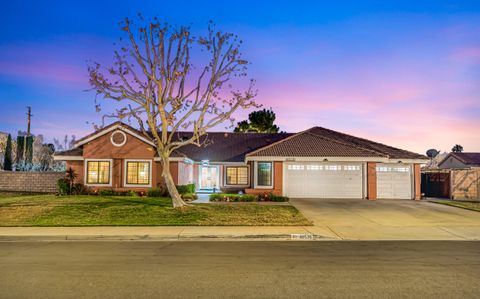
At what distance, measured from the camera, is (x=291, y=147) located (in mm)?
28484

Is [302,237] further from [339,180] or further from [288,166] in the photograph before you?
[339,180]

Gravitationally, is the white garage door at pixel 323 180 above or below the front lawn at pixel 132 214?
above

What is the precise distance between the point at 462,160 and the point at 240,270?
1952 inches

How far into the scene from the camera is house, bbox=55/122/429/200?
2705cm

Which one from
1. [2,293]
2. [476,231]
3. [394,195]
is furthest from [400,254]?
[394,195]

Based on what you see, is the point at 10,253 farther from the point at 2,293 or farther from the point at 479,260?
the point at 479,260

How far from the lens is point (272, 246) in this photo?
38.1ft

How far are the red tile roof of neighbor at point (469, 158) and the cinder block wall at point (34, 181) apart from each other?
4622cm

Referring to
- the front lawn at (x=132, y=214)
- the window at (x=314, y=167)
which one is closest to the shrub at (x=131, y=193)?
the front lawn at (x=132, y=214)

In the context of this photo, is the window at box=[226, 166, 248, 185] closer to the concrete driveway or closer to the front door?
the front door

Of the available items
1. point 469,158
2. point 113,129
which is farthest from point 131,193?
point 469,158

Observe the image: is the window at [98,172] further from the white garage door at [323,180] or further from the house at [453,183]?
the house at [453,183]

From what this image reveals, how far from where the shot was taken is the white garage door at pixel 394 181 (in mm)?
27734

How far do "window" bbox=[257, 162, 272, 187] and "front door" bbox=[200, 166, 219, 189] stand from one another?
6945mm
